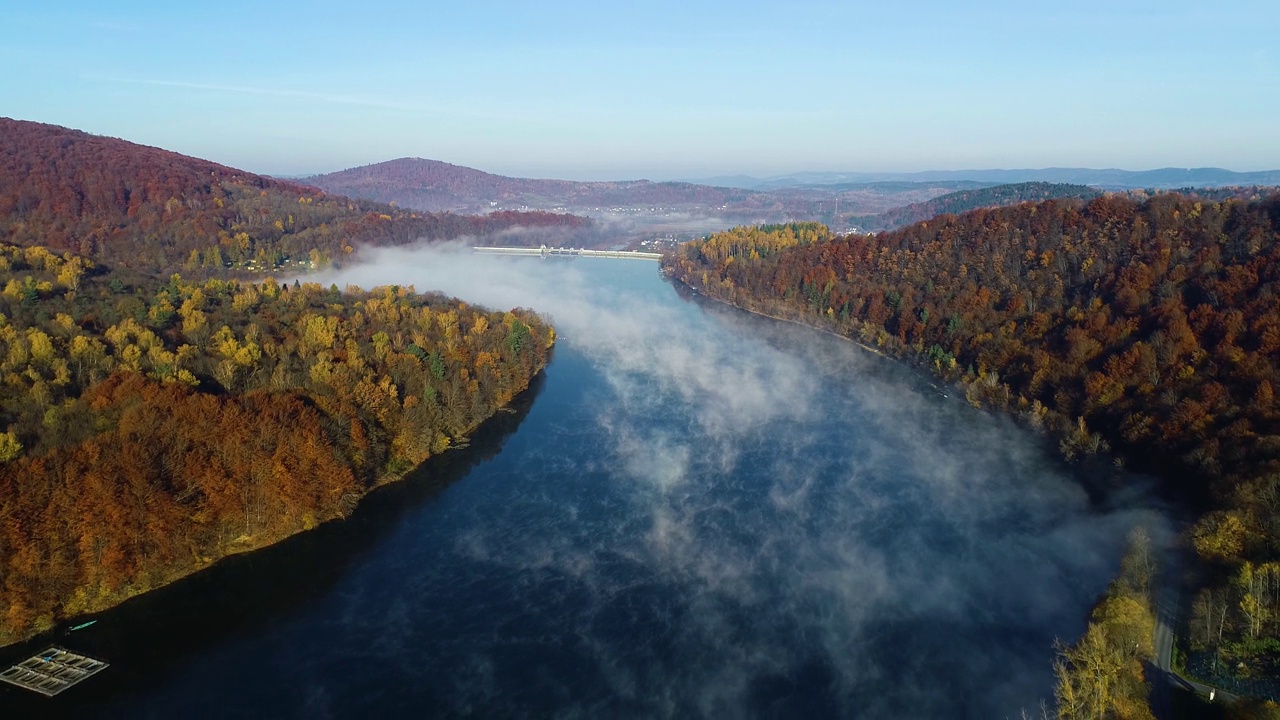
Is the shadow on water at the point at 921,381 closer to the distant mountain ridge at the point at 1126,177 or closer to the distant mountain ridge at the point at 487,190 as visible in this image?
the distant mountain ridge at the point at 487,190

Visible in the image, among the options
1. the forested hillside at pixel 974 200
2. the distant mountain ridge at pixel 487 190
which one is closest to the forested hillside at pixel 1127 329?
the forested hillside at pixel 974 200

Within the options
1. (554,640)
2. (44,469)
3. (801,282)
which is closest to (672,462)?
(554,640)

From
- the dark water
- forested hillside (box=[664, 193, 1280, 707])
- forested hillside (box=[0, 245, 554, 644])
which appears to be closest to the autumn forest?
forested hillside (box=[0, 245, 554, 644])

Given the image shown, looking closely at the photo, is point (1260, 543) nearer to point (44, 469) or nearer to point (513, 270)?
point (44, 469)

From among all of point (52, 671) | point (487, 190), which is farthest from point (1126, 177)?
point (52, 671)

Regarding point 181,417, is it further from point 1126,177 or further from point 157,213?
point 1126,177

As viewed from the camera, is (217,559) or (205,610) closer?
(205,610)

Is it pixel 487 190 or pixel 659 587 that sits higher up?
pixel 487 190
